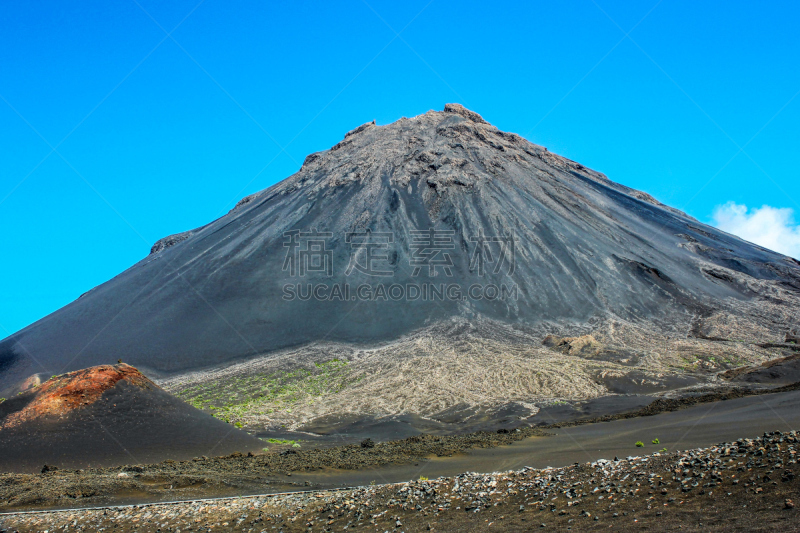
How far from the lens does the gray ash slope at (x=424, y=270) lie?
1752 inches

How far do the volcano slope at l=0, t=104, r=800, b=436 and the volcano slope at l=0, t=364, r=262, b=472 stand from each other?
6.91 metres

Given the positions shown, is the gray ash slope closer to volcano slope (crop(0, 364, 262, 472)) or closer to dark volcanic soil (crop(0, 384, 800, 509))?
volcano slope (crop(0, 364, 262, 472))

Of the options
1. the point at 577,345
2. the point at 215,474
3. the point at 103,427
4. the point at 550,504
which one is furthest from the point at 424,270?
the point at 550,504

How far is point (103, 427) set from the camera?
19531 mm

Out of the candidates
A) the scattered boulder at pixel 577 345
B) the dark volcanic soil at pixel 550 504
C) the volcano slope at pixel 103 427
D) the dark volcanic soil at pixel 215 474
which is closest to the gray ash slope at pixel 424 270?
the scattered boulder at pixel 577 345

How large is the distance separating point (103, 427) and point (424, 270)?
34065 millimetres

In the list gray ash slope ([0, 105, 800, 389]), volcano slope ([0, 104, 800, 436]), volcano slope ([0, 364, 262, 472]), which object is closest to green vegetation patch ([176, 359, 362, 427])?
volcano slope ([0, 104, 800, 436])

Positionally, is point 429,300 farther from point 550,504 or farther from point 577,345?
point 550,504

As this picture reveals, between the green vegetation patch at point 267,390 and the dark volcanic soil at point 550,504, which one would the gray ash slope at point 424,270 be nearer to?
the green vegetation patch at point 267,390

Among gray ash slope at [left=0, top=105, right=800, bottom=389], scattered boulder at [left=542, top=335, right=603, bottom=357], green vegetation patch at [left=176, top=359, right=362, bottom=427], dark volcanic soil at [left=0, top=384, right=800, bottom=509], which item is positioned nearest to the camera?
dark volcanic soil at [left=0, top=384, right=800, bottom=509]

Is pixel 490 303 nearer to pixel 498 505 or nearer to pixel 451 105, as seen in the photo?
pixel 498 505

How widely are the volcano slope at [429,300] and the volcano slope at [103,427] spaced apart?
272 inches

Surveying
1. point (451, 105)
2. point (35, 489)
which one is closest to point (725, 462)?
point (35, 489)

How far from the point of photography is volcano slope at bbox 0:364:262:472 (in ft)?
60.7
